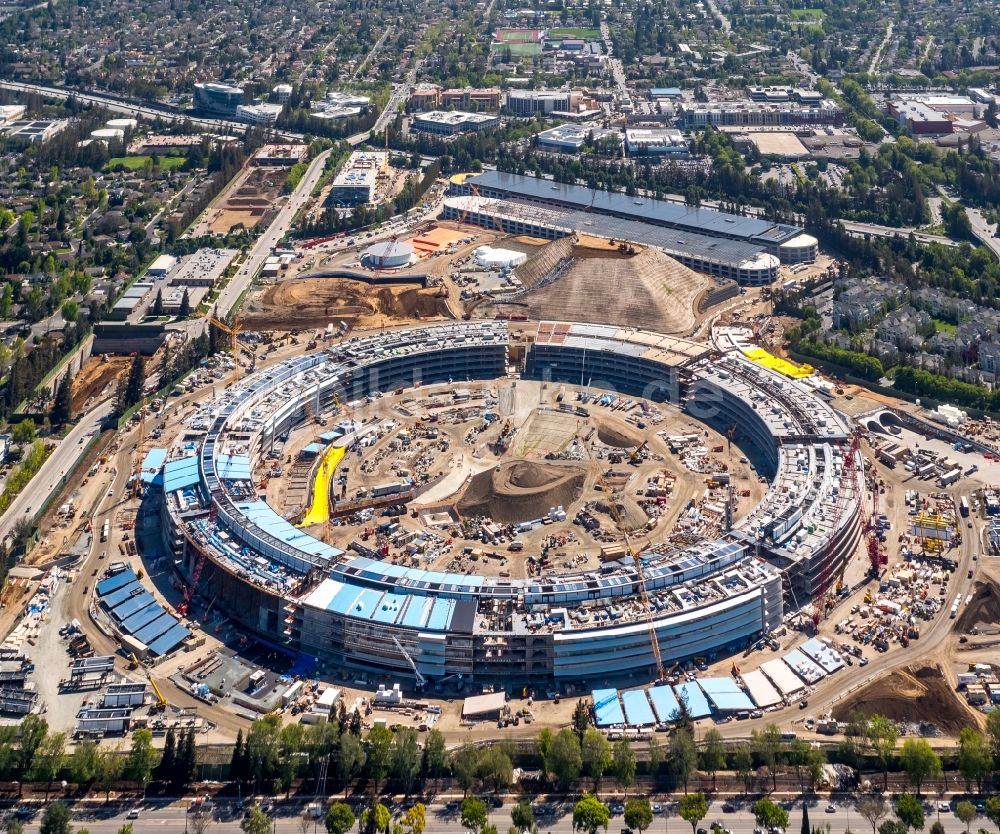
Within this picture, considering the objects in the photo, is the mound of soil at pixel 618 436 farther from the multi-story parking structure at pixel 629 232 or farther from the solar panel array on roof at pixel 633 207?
the solar panel array on roof at pixel 633 207

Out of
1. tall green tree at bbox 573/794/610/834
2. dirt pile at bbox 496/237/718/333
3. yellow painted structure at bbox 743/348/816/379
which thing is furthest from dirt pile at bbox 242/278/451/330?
tall green tree at bbox 573/794/610/834

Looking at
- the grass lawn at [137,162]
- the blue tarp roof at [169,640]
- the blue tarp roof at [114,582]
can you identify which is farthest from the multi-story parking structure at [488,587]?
the grass lawn at [137,162]

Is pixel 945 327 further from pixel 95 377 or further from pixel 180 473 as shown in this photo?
pixel 95 377

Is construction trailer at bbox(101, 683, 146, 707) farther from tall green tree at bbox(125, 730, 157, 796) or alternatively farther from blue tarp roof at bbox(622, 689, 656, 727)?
blue tarp roof at bbox(622, 689, 656, 727)

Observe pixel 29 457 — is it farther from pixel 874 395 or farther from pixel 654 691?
pixel 874 395

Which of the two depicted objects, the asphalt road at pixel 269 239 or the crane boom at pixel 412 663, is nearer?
the crane boom at pixel 412 663

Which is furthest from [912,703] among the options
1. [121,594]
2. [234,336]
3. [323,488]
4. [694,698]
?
[234,336]
